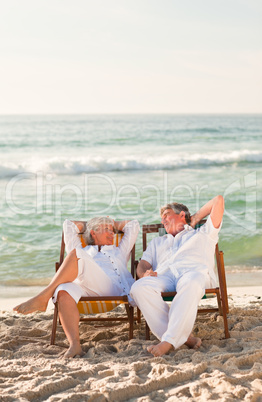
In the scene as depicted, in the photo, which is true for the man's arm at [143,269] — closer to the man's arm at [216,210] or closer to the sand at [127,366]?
the sand at [127,366]

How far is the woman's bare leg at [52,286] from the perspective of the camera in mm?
3230

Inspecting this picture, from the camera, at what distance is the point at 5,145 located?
672 inches

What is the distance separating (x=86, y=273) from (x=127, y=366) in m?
0.81

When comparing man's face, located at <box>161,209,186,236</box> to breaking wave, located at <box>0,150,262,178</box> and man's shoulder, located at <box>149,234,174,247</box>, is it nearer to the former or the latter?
man's shoulder, located at <box>149,234,174,247</box>

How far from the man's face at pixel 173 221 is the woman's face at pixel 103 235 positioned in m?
0.45

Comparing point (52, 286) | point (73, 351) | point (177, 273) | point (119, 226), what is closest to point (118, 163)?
point (119, 226)

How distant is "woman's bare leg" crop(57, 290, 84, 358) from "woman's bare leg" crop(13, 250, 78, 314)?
0.25 ft

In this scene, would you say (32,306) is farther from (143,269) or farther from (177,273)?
(177,273)

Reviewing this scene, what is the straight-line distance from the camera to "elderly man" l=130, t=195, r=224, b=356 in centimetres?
313

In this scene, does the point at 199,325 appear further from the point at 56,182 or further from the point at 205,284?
the point at 56,182

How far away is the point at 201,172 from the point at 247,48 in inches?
268

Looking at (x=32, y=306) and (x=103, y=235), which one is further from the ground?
(x=103, y=235)

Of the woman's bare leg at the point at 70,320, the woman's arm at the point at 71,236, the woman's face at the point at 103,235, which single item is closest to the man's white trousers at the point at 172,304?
the woman's bare leg at the point at 70,320

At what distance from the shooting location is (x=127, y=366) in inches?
113
